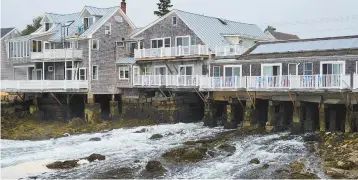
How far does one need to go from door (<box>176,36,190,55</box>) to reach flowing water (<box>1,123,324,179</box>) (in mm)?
7211

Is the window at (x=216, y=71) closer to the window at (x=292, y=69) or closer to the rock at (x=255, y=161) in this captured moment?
the window at (x=292, y=69)

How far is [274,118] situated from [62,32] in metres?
25.5

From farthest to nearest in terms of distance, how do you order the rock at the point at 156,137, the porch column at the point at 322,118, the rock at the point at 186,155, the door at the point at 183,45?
the door at the point at 183,45, the rock at the point at 156,137, the porch column at the point at 322,118, the rock at the point at 186,155

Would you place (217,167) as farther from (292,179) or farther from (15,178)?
(15,178)

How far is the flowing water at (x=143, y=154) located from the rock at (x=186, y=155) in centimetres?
74

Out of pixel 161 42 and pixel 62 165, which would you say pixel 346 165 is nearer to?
pixel 62 165

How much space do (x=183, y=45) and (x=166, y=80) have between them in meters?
4.15

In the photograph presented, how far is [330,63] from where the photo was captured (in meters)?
32.0

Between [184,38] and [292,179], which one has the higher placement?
[184,38]

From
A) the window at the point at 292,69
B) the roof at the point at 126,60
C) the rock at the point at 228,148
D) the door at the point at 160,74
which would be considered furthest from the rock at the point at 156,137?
the roof at the point at 126,60

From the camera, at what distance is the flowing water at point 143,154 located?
23.6 metres

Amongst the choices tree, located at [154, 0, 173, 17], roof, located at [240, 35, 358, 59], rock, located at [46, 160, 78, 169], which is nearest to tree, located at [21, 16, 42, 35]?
tree, located at [154, 0, 173, 17]

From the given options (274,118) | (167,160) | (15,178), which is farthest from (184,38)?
(15,178)

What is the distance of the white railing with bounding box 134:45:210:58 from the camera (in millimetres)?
40531
